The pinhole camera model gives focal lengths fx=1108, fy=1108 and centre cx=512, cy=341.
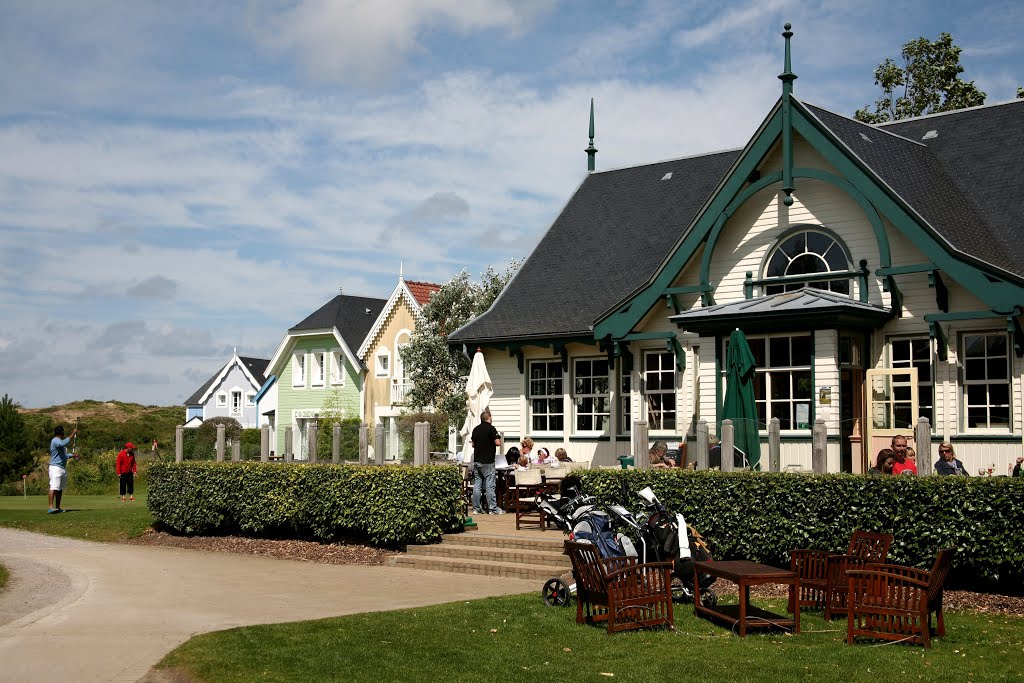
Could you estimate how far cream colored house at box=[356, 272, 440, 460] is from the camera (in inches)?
1789

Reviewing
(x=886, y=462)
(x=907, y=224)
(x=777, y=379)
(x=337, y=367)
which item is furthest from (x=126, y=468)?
(x=337, y=367)

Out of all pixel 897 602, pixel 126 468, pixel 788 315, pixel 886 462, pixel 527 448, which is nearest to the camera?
pixel 897 602

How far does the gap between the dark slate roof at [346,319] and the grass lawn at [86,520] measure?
22593 millimetres

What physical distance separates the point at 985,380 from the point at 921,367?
1040mm

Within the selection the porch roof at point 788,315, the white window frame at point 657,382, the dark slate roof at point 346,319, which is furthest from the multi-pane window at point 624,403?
the dark slate roof at point 346,319

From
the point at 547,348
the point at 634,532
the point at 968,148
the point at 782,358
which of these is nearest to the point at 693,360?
the point at 782,358

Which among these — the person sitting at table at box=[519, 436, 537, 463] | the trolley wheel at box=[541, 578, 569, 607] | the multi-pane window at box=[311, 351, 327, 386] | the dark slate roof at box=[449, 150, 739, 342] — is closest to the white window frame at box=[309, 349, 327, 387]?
the multi-pane window at box=[311, 351, 327, 386]

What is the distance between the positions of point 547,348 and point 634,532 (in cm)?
1300

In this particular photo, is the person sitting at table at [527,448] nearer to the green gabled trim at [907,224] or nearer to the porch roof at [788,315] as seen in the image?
the porch roof at [788,315]

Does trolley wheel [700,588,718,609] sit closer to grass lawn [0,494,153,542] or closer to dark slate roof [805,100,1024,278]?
dark slate roof [805,100,1024,278]

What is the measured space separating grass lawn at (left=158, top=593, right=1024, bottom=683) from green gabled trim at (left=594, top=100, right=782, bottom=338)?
10.9 meters

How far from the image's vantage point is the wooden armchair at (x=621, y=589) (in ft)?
33.0

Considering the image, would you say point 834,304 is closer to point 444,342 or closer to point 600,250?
point 600,250

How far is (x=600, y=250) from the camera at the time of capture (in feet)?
84.1
